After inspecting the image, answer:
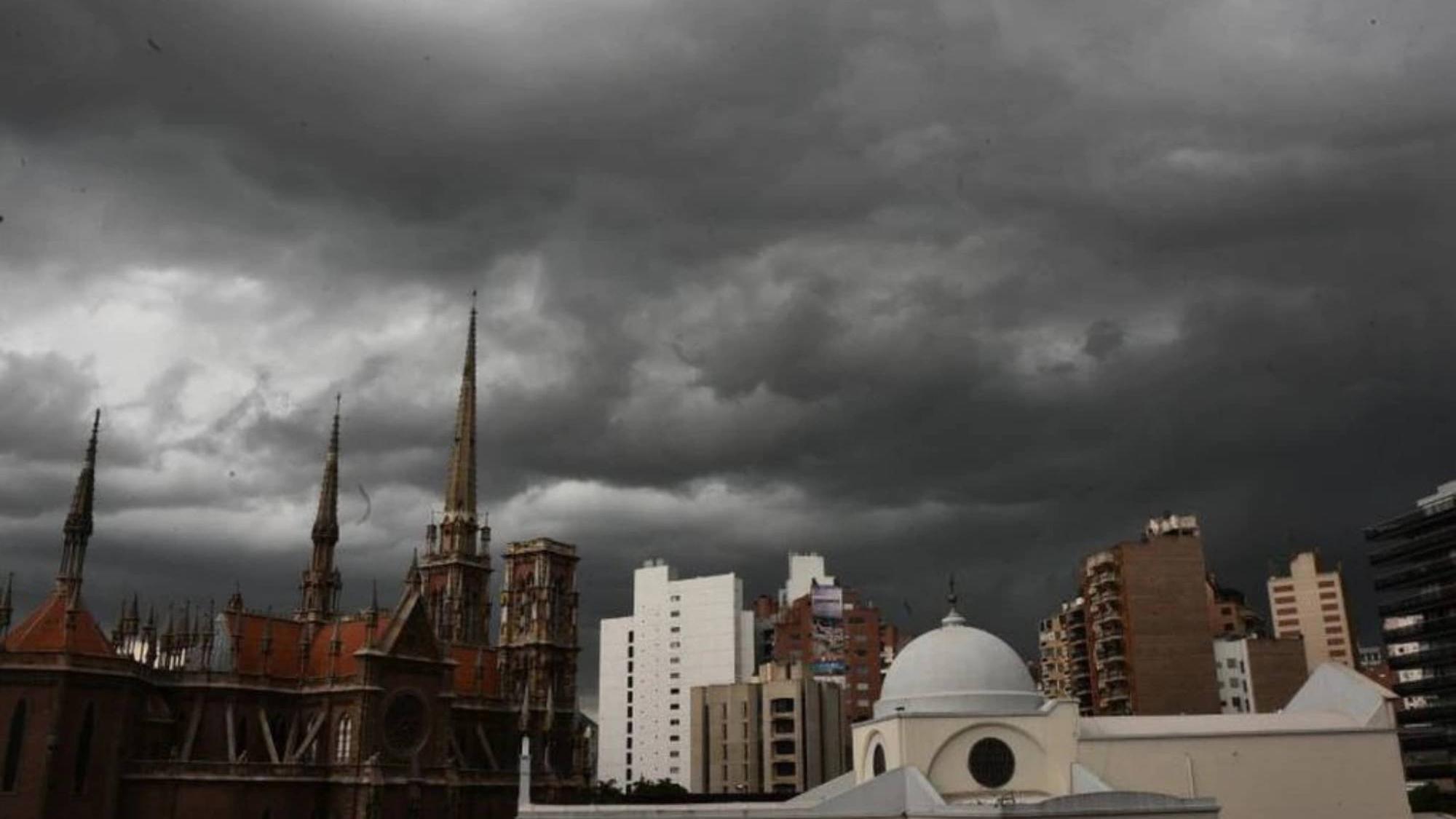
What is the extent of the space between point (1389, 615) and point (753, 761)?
186 ft

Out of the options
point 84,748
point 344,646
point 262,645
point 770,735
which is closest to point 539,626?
point 344,646

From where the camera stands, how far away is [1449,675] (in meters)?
85.5

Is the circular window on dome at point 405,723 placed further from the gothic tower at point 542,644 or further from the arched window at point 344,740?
the gothic tower at point 542,644

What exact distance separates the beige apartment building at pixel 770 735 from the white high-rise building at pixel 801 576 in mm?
21972

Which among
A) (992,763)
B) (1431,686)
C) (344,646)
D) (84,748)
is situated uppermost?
(344,646)

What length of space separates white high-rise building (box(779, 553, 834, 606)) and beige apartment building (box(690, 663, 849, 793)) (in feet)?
72.1

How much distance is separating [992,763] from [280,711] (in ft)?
137

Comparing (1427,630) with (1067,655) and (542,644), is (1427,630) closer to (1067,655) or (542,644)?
(1067,655)

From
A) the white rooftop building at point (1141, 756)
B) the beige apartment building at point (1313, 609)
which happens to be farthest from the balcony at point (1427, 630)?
the white rooftop building at point (1141, 756)

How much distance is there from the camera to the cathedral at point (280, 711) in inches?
2185

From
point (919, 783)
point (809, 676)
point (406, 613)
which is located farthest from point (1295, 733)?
point (809, 676)

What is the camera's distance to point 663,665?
5271 inches

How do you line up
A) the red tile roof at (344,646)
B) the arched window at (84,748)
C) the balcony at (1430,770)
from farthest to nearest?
the balcony at (1430,770) < the red tile roof at (344,646) < the arched window at (84,748)

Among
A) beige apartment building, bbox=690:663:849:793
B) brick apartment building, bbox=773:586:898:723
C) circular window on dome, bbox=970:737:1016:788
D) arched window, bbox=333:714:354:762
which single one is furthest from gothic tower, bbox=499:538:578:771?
circular window on dome, bbox=970:737:1016:788
